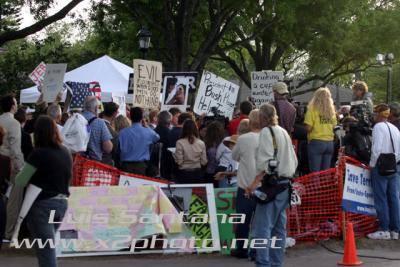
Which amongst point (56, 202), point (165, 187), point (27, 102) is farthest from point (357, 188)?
point (27, 102)

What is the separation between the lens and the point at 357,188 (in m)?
9.78

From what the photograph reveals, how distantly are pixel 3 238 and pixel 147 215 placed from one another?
1.96 metres

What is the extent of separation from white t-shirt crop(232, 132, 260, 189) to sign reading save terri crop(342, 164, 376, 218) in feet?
6.53

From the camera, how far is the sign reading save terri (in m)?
9.61

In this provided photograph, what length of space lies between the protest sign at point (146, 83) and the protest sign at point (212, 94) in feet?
2.73

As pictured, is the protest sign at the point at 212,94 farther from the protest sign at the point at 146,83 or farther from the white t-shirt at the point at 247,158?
the white t-shirt at the point at 247,158

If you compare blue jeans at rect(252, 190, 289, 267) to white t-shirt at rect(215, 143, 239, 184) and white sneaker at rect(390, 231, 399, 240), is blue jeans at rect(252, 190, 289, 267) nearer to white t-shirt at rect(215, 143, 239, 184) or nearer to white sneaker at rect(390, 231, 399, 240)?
white t-shirt at rect(215, 143, 239, 184)

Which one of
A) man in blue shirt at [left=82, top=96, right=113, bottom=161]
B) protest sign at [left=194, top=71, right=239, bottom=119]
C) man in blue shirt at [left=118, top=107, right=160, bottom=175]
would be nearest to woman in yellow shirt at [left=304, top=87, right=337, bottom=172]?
man in blue shirt at [left=118, top=107, right=160, bottom=175]

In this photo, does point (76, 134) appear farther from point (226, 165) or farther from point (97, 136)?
point (226, 165)

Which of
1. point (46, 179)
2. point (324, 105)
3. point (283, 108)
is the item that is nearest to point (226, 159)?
point (283, 108)

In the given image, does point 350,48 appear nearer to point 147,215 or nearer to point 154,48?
point 154,48

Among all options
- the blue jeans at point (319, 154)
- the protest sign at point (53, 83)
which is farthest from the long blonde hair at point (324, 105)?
the protest sign at point (53, 83)

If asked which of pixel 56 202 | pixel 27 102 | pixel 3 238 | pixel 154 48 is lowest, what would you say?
pixel 3 238

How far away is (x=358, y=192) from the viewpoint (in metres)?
9.78
